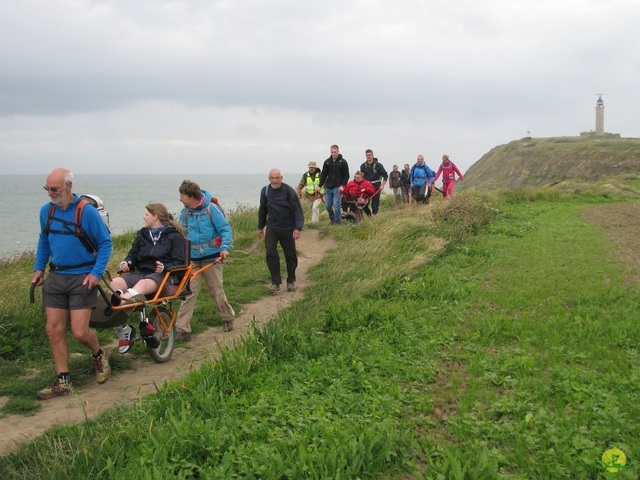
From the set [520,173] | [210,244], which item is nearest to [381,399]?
[210,244]

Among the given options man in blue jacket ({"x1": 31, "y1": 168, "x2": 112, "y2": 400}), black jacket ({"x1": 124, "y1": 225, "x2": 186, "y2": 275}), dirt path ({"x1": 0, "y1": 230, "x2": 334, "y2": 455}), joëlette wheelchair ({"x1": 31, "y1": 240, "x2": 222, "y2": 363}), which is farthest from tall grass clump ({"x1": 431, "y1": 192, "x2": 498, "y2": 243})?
man in blue jacket ({"x1": 31, "y1": 168, "x2": 112, "y2": 400})

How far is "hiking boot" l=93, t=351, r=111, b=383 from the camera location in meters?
5.67

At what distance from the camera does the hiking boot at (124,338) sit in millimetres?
5973

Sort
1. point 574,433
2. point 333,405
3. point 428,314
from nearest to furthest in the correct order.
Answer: point 574,433, point 333,405, point 428,314

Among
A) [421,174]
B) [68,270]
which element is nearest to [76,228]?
[68,270]

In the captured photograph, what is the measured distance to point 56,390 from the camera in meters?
5.31

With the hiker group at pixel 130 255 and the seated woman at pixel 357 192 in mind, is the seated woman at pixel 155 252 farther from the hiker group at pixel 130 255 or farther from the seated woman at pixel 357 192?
the seated woman at pixel 357 192

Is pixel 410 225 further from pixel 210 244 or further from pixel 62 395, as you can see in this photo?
pixel 62 395

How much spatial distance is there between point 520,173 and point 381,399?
66.2 metres

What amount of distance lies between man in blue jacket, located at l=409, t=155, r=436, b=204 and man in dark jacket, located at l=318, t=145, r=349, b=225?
408 cm

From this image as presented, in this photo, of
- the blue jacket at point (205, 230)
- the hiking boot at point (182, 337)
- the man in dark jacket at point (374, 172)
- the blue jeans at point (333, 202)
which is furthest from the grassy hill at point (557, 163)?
the hiking boot at point (182, 337)

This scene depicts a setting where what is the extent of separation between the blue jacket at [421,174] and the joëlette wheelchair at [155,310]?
477 inches

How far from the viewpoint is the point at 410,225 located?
40.7 feet

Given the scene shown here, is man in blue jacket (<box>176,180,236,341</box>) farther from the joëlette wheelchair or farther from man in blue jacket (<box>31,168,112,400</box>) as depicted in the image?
man in blue jacket (<box>31,168,112,400</box>)
